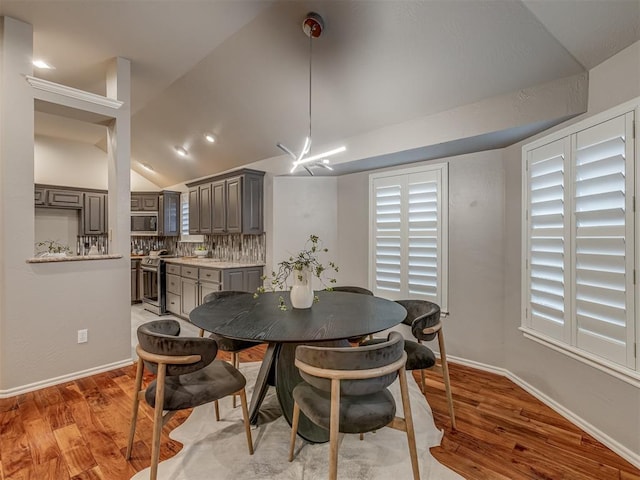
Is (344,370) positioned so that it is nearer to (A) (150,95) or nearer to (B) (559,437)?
(B) (559,437)

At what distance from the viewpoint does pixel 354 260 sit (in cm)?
429

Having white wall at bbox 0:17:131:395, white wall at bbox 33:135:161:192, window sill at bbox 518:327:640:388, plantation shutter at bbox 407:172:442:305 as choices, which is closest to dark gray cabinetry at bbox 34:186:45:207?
white wall at bbox 33:135:161:192

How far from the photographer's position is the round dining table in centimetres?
180

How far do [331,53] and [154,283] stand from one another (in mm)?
5309

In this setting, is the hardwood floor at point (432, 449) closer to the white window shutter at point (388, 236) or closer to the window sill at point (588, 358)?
the window sill at point (588, 358)

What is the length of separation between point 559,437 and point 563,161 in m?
1.99

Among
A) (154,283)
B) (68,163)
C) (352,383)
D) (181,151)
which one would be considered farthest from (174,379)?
(68,163)

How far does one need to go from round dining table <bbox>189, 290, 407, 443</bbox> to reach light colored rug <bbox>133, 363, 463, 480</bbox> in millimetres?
142

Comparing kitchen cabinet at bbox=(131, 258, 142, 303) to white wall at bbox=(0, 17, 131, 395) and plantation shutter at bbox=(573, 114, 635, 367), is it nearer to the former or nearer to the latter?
white wall at bbox=(0, 17, 131, 395)

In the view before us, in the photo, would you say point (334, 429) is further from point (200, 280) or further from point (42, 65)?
point (42, 65)

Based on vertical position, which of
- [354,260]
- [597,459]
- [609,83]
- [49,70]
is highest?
[49,70]

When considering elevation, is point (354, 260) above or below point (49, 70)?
below

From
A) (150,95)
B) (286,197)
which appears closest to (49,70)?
(150,95)

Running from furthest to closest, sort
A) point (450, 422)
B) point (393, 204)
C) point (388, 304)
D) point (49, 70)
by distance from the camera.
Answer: point (393, 204), point (49, 70), point (388, 304), point (450, 422)
